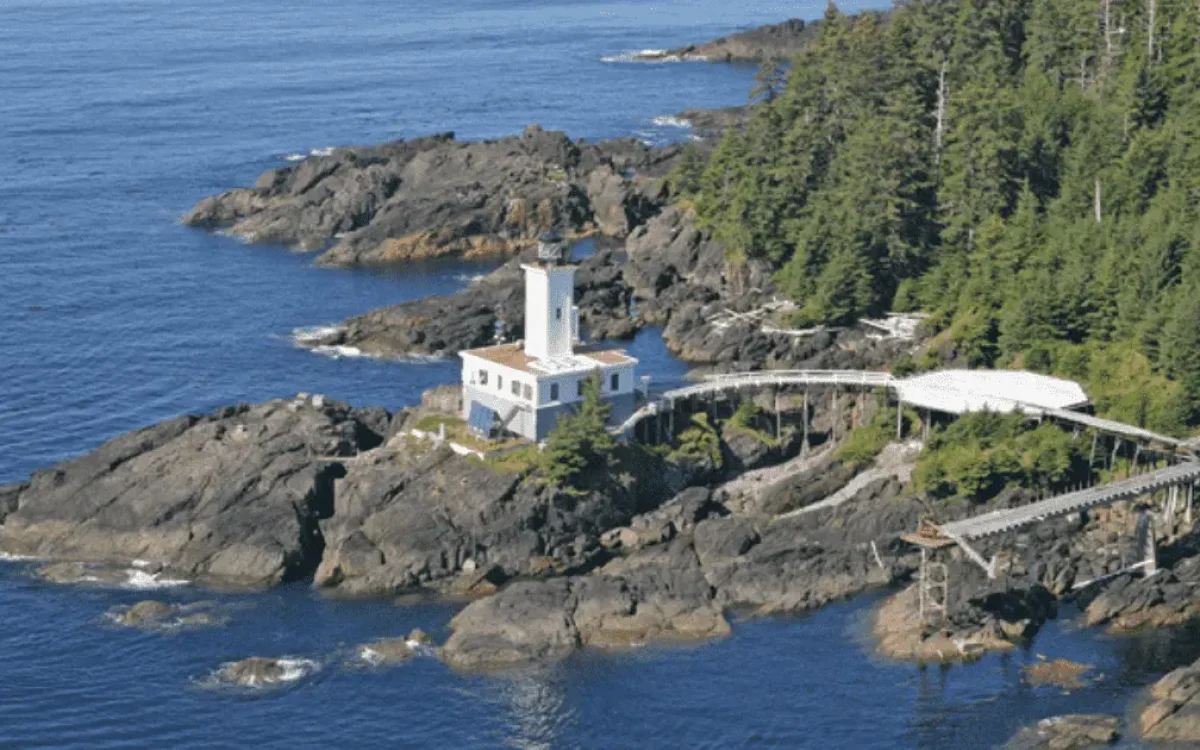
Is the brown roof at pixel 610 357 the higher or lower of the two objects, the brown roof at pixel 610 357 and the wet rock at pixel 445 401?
the higher

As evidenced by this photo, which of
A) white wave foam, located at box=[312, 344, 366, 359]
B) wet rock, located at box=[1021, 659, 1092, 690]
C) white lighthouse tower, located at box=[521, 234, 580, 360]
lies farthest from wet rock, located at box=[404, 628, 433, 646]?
white wave foam, located at box=[312, 344, 366, 359]

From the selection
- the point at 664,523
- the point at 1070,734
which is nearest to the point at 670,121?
the point at 664,523

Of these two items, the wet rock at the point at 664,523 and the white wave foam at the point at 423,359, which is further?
the white wave foam at the point at 423,359

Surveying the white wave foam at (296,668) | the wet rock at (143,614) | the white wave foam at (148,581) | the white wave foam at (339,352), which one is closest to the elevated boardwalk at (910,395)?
the white wave foam at (296,668)

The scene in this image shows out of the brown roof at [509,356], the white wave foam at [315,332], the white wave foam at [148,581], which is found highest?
the brown roof at [509,356]

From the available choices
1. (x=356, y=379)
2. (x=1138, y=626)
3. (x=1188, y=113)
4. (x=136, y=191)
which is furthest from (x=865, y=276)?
(x=136, y=191)

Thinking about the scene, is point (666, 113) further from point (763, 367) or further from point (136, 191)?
point (763, 367)

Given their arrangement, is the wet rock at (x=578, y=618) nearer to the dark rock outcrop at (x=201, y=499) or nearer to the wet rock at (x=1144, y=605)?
the dark rock outcrop at (x=201, y=499)
